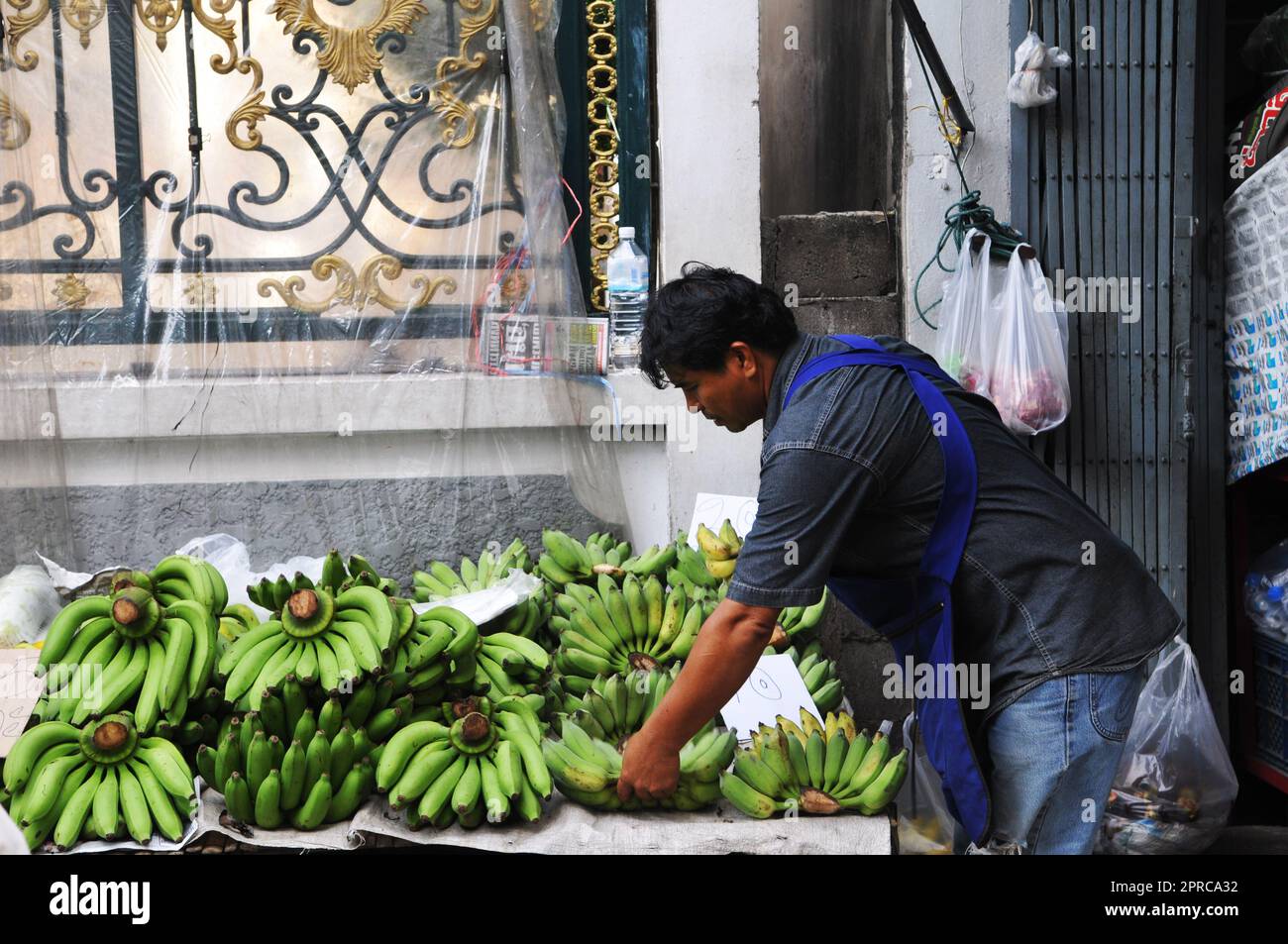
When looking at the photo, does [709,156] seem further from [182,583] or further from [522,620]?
[182,583]

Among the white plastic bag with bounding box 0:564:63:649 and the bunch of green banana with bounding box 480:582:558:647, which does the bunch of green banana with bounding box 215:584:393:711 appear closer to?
the bunch of green banana with bounding box 480:582:558:647

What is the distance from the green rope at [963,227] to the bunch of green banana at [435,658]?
204 cm

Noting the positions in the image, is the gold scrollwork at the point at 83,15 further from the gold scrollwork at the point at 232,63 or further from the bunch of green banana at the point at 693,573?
the bunch of green banana at the point at 693,573

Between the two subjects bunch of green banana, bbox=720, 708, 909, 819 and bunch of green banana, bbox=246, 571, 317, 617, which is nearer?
bunch of green banana, bbox=720, 708, 909, 819

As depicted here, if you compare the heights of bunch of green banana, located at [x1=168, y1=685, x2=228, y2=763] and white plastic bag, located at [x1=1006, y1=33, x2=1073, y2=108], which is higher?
white plastic bag, located at [x1=1006, y1=33, x2=1073, y2=108]

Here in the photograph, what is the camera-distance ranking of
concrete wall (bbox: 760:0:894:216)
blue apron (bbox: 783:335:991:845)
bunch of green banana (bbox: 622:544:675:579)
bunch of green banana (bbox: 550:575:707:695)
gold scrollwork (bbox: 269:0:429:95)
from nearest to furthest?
blue apron (bbox: 783:335:991:845), bunch of green banana (bbox: 550:575:707:695), bunch of green banana (bbox: 622:544:675:579), gold scrollwork (bbox: 269:0:429:95), concrete wall (bbox: 760:0:894:216)

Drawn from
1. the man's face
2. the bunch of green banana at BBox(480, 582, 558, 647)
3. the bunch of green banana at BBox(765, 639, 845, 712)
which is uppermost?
the man's face

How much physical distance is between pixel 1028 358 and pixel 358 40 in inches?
98.2

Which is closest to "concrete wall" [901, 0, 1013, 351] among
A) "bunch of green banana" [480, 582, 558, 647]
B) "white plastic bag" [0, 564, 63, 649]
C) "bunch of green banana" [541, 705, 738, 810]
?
"bunch of green banana" [480, 582, 558, 647]

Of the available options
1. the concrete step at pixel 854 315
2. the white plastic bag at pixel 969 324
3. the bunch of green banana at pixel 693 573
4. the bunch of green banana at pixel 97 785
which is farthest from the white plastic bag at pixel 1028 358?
the bunch of green banana at pixel 97 785

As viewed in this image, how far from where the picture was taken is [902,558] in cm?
220

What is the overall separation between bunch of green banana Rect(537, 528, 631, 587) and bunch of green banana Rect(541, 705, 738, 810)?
0.97 meters

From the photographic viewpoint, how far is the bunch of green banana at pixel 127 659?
260 cm

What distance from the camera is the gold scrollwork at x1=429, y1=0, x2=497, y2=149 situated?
13.4ft
